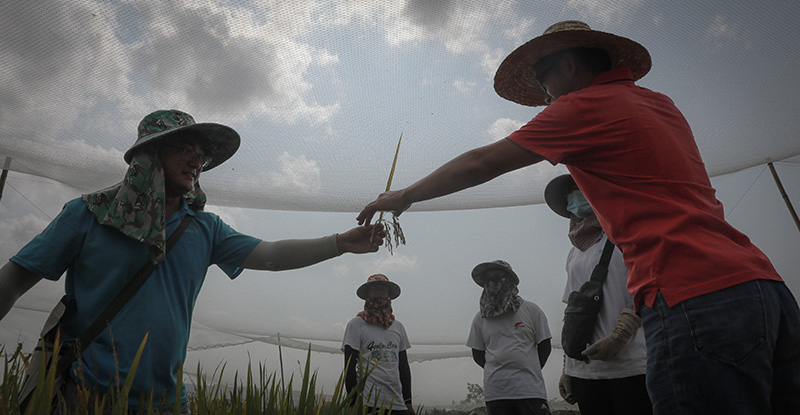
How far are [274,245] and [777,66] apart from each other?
4.62 m

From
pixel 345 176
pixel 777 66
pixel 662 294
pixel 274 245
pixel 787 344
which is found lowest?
pixel 787 344

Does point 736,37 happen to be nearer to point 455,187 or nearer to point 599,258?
point 599,258

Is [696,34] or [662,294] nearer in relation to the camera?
[662,294]

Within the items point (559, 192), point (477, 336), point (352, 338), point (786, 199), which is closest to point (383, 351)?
point (352, 338)

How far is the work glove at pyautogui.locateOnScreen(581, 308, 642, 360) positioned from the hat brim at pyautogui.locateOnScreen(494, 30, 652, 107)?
3.81 ft

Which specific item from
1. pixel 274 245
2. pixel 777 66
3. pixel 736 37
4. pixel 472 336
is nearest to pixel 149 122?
pixel 274 245

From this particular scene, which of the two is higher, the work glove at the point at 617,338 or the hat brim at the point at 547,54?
→ the hat brim at the point at 547,54

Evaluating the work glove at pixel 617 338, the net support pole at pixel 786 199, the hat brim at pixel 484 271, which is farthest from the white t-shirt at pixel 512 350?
the net support pole at pixel 786 199

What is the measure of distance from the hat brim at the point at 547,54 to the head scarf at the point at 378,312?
2.83m

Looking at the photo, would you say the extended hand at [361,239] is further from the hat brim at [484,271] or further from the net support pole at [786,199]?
the net support pole at [786,199]

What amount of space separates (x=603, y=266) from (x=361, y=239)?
55.0 inches

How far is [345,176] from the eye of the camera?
5.00 meters

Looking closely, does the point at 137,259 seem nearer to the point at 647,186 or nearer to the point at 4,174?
the point at 647,186

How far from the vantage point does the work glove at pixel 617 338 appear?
7.03ft
